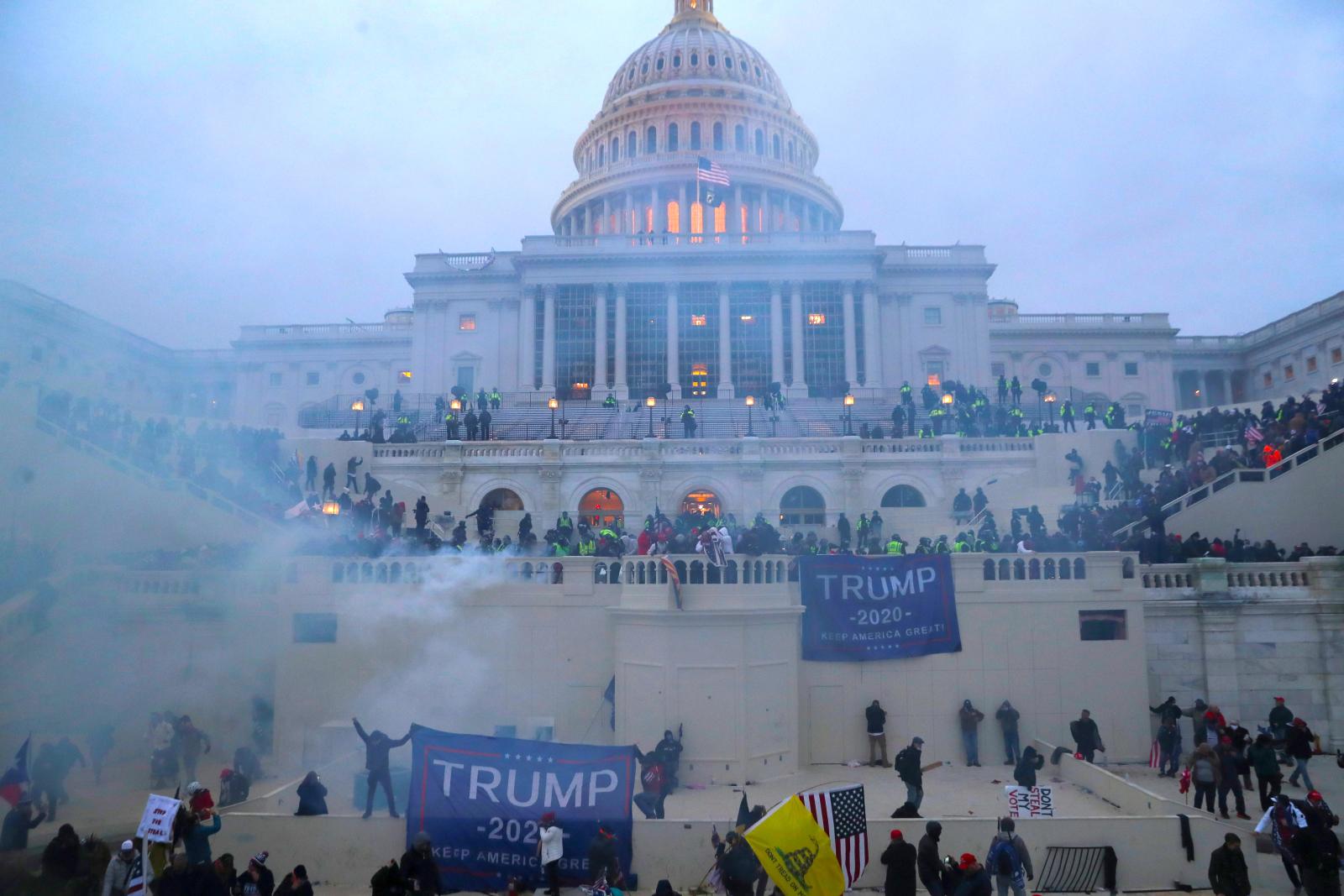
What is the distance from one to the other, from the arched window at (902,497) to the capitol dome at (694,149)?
39039 mm

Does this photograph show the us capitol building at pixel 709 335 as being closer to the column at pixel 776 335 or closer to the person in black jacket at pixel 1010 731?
the column at pixel 776 335

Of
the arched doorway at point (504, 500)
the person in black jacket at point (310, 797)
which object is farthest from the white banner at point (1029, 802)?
the arched doorway at point (504, 500)

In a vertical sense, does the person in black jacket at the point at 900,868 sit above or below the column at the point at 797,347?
below

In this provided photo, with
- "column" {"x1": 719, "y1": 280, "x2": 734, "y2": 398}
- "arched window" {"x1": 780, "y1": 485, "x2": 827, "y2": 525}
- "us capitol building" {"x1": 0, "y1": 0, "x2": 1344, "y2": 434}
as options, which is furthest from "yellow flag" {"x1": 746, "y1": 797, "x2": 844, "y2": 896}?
"column" {"x1": 719, "y1": 280, "x2": 734, "y2": 398}

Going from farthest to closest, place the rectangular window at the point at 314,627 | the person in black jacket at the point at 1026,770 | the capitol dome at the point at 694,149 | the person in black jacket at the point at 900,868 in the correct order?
the capitol dome at the point at 694,149 < the rectangular window at the point at 314,627 < the person in black jacket at the point at 1026,770 < the person in black jacket at the point at 900,868

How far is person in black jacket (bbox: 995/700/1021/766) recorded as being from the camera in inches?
782

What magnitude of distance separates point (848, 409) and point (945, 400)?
4.69m

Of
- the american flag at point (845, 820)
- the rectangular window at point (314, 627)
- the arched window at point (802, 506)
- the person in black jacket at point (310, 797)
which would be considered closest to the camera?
the american flag at point (845, 820)

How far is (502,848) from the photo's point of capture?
43.5 ft

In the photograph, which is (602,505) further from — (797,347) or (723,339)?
(797,347)

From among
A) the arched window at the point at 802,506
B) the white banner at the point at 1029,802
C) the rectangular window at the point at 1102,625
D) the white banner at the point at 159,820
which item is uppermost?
the arched window at the point at 802,506

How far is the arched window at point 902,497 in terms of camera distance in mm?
36938

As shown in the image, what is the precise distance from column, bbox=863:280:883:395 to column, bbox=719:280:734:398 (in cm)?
815

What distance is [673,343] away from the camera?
60.6 meters
